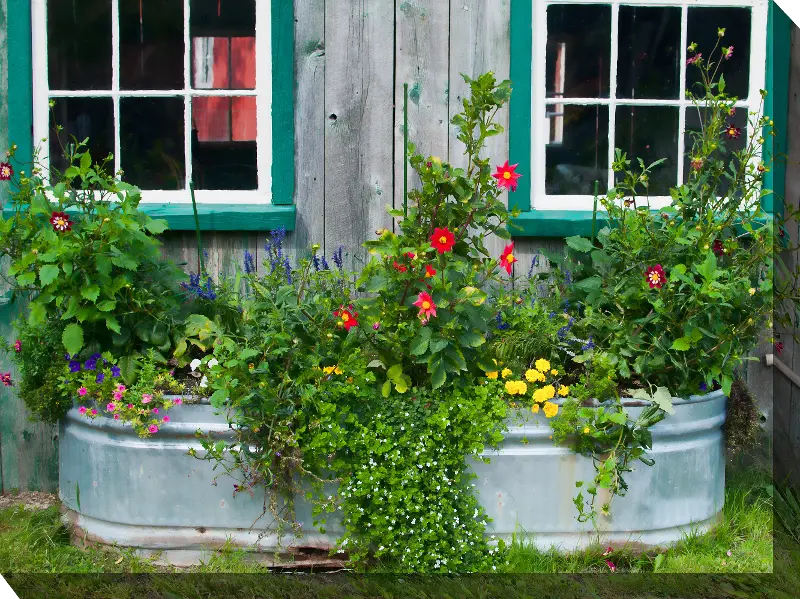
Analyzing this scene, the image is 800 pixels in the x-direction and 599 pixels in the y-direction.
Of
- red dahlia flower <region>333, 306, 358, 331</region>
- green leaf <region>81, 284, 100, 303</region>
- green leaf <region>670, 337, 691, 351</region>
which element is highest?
green leaf <region>81, 284, 100, 303</region>

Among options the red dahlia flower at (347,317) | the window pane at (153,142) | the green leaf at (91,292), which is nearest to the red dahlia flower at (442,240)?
the red dahlia flower at (347,317)

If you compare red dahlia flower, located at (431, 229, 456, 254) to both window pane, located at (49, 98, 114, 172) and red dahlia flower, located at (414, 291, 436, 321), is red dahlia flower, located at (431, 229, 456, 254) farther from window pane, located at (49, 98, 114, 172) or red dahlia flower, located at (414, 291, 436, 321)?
window pane, located at (49, 98, 114, 172)

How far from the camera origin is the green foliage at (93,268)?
10.4ft

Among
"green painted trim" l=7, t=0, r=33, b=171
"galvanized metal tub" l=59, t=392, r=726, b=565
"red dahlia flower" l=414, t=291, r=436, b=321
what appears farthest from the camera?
"green painted trim" l=7, t=0, r=33, b=171

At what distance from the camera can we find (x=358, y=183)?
148 inches

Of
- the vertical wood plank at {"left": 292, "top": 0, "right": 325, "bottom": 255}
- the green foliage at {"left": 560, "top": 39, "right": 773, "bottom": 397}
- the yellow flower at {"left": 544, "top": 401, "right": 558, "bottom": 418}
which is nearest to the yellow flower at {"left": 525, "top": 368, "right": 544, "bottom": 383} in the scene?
the yellow flower at {"left": 544, "top": 401, "right": 558, "bottom": 418}

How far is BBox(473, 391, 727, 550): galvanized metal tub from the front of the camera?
3.26 m

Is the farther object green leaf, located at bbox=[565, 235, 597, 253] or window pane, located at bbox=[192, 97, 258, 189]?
window pane, located at bbox=[192, 97, 258, 189]

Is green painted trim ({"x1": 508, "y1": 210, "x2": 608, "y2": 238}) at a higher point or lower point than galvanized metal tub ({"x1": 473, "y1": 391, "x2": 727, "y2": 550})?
higher

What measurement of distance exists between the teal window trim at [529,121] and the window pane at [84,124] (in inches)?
65.7

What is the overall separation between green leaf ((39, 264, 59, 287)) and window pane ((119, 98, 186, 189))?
78cm

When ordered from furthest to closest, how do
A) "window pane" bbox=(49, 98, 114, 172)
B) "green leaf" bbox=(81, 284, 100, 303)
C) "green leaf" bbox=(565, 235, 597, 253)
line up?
"window pane" bbox=(49, 98, 114, 172) < "green leaf" bbox=(565, 235, 597, 253) < "green leaf" bbox=(81, 284, 100, 303)

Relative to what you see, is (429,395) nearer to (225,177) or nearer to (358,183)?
(358,183)

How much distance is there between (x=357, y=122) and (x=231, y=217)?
64 centimetres
